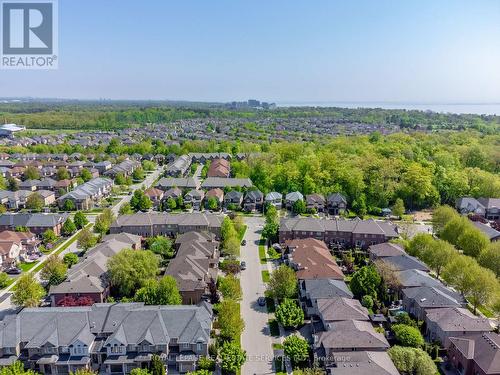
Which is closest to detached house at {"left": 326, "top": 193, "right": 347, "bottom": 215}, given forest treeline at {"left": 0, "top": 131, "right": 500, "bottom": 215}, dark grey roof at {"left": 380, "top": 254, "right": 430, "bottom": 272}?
forest treeline at {"left": 0, "top": 131, "right": 500, "bottom": 215}

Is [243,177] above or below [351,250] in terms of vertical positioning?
above

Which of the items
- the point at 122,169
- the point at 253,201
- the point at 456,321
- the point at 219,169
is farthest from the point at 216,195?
the point at 456,321

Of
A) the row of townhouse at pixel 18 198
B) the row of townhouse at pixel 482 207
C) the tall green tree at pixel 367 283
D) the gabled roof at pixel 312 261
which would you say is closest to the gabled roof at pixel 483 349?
the tall green tree at pixel 367 283

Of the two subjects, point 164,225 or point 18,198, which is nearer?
point 164,225

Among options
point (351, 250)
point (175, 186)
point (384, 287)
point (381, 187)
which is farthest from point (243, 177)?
point (384, 287)

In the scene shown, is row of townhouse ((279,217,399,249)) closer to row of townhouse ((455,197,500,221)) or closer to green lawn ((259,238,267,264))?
green lawn ((259,238,267,264))

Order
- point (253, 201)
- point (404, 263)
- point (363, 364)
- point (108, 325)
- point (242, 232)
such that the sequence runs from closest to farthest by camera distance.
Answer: point (363, 364) → point (108, 325) → point (404, 263) → point (242, 232) → point (253, 201)

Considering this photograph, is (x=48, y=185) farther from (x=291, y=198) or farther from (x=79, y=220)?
(x=291, y=198)

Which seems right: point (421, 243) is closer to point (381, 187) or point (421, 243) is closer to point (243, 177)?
point (381, 187)
